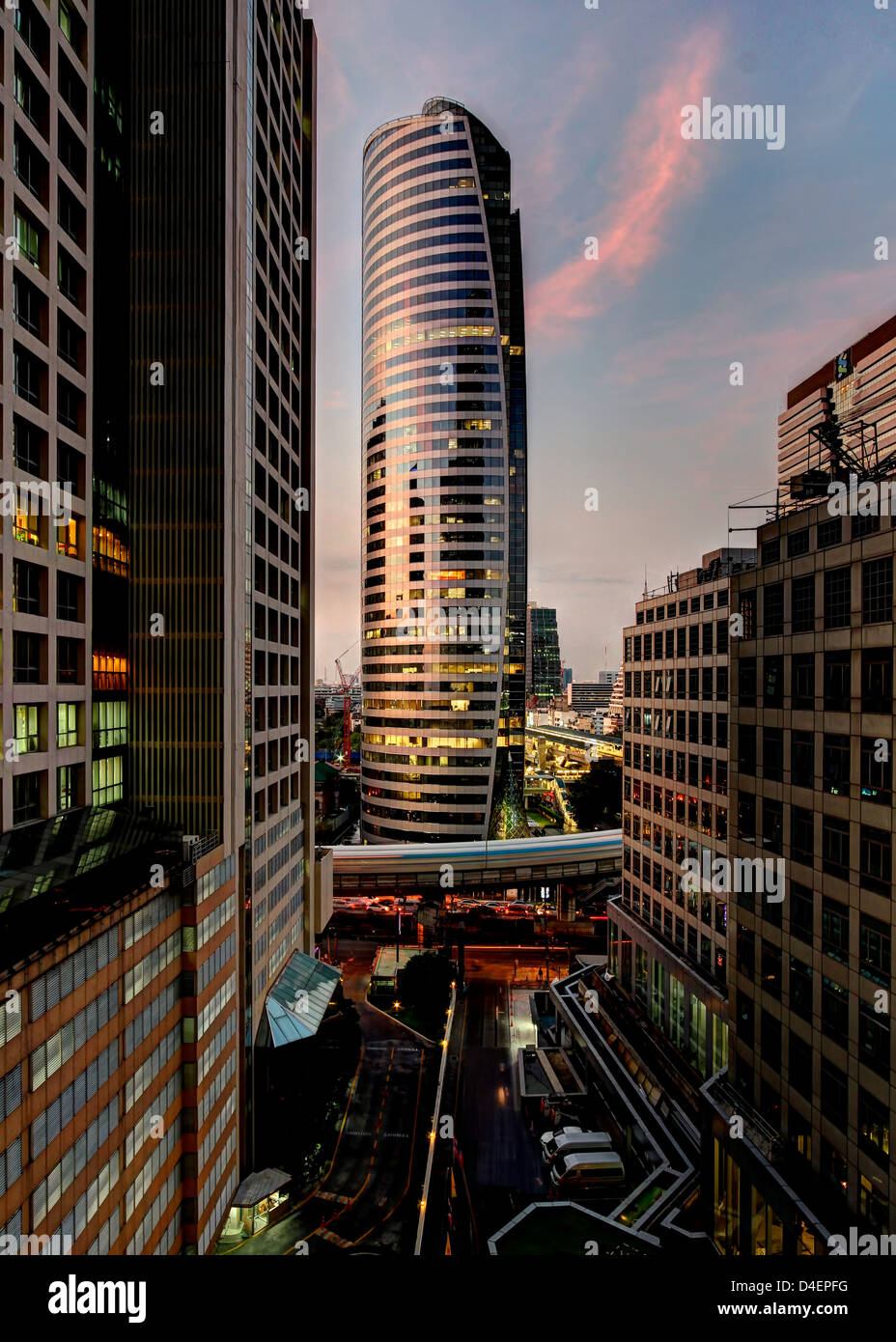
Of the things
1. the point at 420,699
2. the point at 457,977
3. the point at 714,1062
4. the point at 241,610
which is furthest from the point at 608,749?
the point at 241,610

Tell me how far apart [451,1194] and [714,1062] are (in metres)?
14.0

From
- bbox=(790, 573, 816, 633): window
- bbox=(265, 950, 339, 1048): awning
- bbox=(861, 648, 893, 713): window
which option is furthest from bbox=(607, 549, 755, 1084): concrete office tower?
bbox=(265, 950, 339, 1048): awning

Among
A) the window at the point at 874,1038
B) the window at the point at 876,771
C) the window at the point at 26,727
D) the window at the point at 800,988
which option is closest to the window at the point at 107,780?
the window at the point at 26,727

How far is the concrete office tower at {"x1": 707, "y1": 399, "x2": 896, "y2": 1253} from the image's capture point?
64.6 ft

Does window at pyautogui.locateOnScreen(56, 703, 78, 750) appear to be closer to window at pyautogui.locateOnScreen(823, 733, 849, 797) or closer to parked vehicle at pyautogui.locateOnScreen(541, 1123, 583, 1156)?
window at pyautogui.locateOnScreen(823, 733, 849, 797)

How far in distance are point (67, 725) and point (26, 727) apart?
2.36 meters

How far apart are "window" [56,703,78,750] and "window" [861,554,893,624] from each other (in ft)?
89.8

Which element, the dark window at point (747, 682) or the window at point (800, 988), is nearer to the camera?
the window at point (800, 988)

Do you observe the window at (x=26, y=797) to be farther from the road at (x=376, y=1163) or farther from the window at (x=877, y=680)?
the window at (x=877, y=680)

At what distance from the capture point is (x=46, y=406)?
22.5 metres

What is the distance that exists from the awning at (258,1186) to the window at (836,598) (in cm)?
3247

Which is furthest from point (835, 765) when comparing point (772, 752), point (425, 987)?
point (425, 987)

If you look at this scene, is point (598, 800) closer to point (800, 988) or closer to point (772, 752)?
point (772, 752)

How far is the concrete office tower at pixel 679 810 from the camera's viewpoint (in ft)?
114
